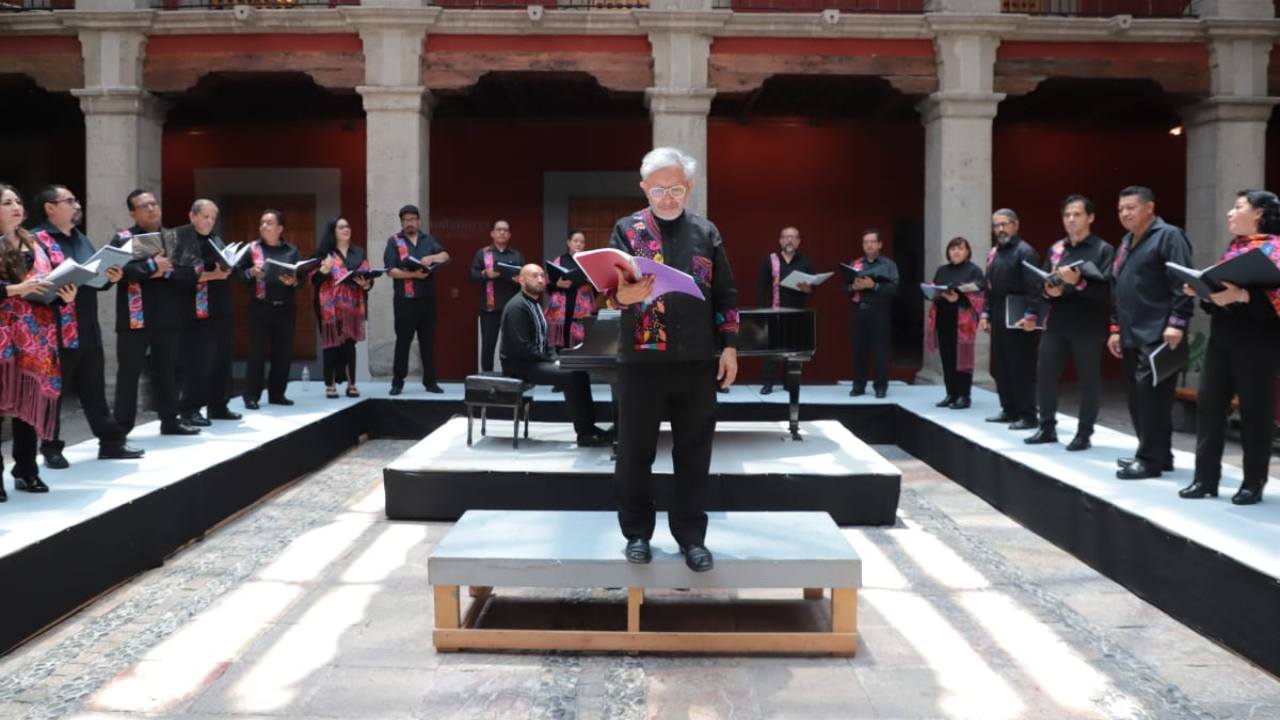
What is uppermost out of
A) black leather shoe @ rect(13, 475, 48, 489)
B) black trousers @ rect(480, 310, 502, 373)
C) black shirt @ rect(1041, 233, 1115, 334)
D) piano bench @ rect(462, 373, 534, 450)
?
black shirt @ rect(1041, 233, 1115, 334)

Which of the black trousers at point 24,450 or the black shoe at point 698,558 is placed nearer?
the black shoe at point 698,558

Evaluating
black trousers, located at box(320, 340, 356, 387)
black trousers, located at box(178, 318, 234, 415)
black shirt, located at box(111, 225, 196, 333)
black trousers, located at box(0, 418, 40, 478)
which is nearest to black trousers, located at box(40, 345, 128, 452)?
black trousers, located at box(0, 418, 40, 478)

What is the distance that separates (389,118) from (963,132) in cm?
565

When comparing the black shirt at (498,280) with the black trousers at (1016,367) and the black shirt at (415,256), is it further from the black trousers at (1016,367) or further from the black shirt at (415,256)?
the black trousers at (1016,367)

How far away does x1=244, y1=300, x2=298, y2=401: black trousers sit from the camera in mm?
7875

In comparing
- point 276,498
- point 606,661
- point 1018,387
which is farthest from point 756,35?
point 606,661

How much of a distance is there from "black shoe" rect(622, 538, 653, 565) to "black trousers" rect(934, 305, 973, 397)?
5057 mm

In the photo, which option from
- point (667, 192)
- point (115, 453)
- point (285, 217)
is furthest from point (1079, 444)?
point (285, 217)

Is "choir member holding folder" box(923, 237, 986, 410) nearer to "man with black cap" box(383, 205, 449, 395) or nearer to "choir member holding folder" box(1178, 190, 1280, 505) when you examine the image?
"choir member holding folder" box(1178, 190, 1280, 505)

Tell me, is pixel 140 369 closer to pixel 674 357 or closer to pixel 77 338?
pixel 77 338

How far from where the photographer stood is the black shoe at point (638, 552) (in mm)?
3533

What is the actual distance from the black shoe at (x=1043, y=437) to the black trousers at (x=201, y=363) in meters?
5.31

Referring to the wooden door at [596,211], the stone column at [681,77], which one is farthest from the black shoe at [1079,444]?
the wooden door at [596,211]

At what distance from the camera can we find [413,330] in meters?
9.05
